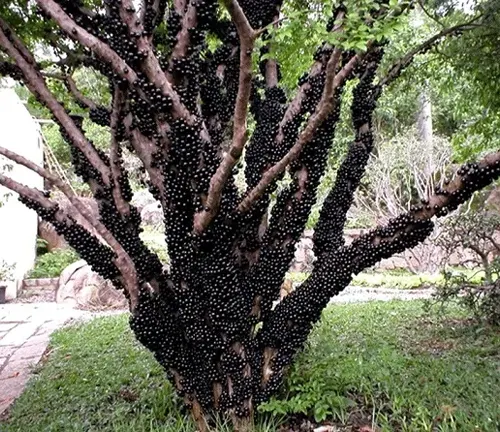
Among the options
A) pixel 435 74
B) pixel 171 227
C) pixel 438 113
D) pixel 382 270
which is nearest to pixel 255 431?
pixel 171 227

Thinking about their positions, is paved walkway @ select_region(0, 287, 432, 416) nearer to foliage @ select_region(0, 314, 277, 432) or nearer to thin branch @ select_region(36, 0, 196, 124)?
foliage @ select_region(0, 314, 277, 432)

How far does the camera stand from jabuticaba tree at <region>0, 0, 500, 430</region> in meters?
3.24

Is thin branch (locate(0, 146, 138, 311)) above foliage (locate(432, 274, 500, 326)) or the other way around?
above

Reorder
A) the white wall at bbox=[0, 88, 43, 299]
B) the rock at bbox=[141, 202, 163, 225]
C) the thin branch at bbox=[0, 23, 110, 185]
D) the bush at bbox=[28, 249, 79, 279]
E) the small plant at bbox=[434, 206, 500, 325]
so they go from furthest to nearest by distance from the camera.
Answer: the rock at bbox=[141, 202, 163, 225] → the bush at bbox=[28, 249, 79, 279] → the white wall at bbox=[0, 88, 43, 299] → the small plant at bbox=[434, 206, 500, 325] → the thin branch at bbox=[0, 23, 110, 185]

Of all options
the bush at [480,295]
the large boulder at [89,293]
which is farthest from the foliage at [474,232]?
the large boulder at [89,293]

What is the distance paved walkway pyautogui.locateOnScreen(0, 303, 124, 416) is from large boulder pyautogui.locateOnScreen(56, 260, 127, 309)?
0.25 m

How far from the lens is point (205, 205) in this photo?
317 centimetres

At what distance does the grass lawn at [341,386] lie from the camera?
3430 millimetres

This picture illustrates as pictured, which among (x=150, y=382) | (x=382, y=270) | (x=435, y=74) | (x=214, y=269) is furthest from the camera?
(x=382, y=270)

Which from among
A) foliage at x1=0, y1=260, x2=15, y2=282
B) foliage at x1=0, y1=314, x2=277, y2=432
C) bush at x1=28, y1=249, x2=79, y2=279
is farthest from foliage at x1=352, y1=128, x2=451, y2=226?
foliage at x1=0, y1=314, x2=277, y2=432

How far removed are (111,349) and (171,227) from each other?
3.41 m

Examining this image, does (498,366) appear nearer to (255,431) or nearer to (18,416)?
(255,431)

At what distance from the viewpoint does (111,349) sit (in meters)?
6.28

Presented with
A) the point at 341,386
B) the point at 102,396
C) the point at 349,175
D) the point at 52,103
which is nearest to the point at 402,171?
the point at 349,175
